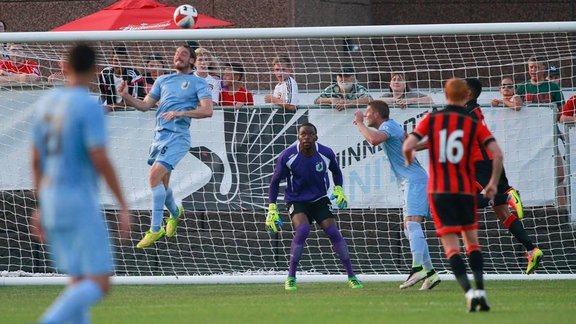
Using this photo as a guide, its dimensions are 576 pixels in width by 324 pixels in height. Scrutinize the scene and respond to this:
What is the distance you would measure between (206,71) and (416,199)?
3.49 m

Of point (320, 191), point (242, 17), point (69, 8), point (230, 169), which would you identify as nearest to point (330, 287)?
point (320, 191)

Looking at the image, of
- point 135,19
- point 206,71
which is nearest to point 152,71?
point 206,71

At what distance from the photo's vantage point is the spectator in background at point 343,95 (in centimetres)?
1584

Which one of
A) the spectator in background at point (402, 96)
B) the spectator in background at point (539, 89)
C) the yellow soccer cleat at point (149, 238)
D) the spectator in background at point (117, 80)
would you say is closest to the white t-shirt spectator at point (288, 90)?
the spectator in background at point (402, 96)

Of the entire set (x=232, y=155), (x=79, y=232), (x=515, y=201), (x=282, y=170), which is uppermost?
(x=79, y=232)

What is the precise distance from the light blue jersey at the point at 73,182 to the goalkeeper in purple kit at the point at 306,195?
6.52 meters

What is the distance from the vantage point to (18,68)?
16.2 meters

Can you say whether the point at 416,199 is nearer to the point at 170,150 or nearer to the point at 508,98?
the point at 508,98

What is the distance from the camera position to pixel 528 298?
41.2 ft

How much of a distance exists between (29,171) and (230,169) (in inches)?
98.1

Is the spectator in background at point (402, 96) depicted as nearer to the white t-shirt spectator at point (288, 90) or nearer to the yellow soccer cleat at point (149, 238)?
the white t-shirt spectator at point (288, 90)

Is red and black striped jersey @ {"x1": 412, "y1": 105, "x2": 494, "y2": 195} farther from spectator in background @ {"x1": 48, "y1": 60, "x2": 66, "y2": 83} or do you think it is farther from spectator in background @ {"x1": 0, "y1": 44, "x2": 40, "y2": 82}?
spectator in background @ {"x1": 0, "y1": 44, "x2": 40, "y2": 82}

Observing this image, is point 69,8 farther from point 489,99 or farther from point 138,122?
point 489,99

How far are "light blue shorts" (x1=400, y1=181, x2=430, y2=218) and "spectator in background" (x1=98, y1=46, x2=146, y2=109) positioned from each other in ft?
13.0
